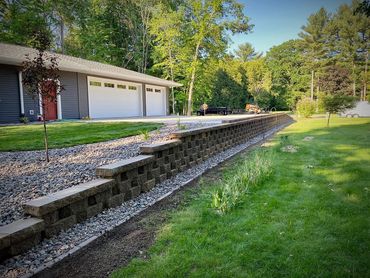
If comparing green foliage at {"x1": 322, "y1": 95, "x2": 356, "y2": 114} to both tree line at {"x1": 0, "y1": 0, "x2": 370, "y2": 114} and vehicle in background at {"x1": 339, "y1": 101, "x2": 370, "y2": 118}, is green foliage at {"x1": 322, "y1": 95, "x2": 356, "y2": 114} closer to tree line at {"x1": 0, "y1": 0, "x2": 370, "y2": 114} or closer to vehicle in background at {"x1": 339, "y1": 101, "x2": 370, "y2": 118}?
tree line at {"x1": 0, "y1": 0, "x2": 370, "y2": 114}

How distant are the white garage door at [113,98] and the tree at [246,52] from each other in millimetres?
50500

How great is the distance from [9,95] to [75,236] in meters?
11.0

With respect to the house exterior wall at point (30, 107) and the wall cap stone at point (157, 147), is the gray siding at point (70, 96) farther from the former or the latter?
the wall cap stone at point (157, 147)

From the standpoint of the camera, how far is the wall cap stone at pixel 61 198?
8.00 feet

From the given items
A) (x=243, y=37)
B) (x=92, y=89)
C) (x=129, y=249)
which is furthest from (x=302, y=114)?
(x=129, y=249)

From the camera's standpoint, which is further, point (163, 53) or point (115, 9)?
point (115, 9)

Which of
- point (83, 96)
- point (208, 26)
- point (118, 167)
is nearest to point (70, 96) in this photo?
point (83, 96)

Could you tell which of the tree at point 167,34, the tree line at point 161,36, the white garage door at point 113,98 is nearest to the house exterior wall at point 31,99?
the white garage door at point 113,98

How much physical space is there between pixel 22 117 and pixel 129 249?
11.2m

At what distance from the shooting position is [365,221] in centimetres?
285

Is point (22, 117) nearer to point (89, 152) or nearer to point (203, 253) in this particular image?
point (89, 152)

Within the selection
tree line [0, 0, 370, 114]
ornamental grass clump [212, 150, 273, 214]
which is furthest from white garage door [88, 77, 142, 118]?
ornamental grass clump [212, 150, 273, 214]

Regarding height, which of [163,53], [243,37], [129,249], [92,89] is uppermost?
[243,37]

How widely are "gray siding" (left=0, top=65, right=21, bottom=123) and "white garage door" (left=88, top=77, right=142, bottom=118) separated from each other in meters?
4.15
